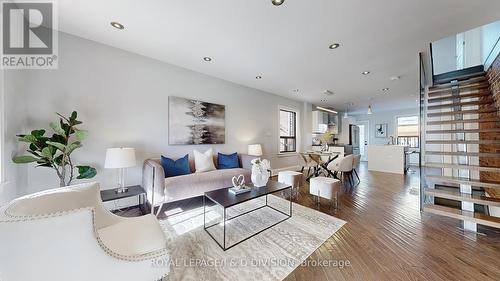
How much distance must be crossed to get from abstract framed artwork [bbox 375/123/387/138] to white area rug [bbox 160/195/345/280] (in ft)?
27.4

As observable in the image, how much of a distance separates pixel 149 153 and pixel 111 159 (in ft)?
2.74

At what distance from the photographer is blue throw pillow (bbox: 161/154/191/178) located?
3039mm

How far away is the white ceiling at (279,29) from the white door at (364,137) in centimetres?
641

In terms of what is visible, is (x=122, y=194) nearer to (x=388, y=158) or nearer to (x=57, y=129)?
(x=57, y=129)

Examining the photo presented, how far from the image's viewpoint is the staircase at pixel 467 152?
235cm

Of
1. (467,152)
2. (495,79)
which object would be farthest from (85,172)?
(495,79)

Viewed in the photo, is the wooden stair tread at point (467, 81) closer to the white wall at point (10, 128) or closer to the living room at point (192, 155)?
the living room at point (192, 155)

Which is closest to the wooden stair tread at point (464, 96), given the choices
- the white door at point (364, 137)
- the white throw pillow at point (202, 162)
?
the white throw pillow at point (202, 162)

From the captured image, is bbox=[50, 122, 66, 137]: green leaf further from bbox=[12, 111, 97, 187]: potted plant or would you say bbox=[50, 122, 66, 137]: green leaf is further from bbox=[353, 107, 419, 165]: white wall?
bbox=[353, 107, 419, 165]: white wall

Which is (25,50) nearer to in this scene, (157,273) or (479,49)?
(157,273)

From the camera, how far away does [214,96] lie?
4172 millimetres

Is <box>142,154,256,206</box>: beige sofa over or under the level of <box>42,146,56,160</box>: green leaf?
under

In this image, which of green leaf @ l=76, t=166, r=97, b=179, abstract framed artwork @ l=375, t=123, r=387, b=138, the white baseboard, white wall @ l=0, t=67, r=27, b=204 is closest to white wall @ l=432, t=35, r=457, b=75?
abstract framed artwork @ l=375, t=123, r=387, b=138

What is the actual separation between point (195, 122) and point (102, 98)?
5.20 feet
